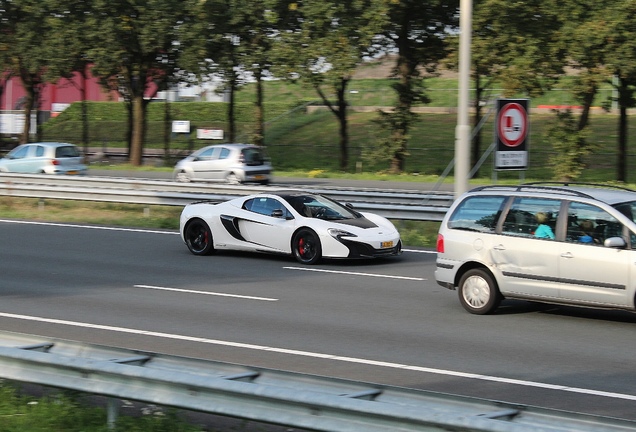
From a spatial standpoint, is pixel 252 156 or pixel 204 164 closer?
pixel 252 156

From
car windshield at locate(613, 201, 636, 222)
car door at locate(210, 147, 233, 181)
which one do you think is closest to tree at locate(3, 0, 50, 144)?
car door at locate(210, 147, 233, 181)

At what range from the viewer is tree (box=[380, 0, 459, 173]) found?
131 feet

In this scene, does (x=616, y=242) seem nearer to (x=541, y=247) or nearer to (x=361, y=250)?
(x=541, y=247)

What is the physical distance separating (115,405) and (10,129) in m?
53.3

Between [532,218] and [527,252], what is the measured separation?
1.33 ft

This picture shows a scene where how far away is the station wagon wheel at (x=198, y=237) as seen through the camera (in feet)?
56.4

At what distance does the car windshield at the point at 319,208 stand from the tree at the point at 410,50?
23428 millimetres

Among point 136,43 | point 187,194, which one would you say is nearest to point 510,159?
point 187,194

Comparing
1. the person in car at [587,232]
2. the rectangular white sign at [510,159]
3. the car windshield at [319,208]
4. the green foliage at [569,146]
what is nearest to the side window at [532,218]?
the person in car at [587,232]

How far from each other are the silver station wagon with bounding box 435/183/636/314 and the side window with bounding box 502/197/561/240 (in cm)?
1

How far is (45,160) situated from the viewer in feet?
104

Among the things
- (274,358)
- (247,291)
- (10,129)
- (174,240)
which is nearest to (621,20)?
(174,240)

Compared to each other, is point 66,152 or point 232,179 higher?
point 66,152

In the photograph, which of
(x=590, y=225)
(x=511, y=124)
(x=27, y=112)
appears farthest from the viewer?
(x=27, y=112)
